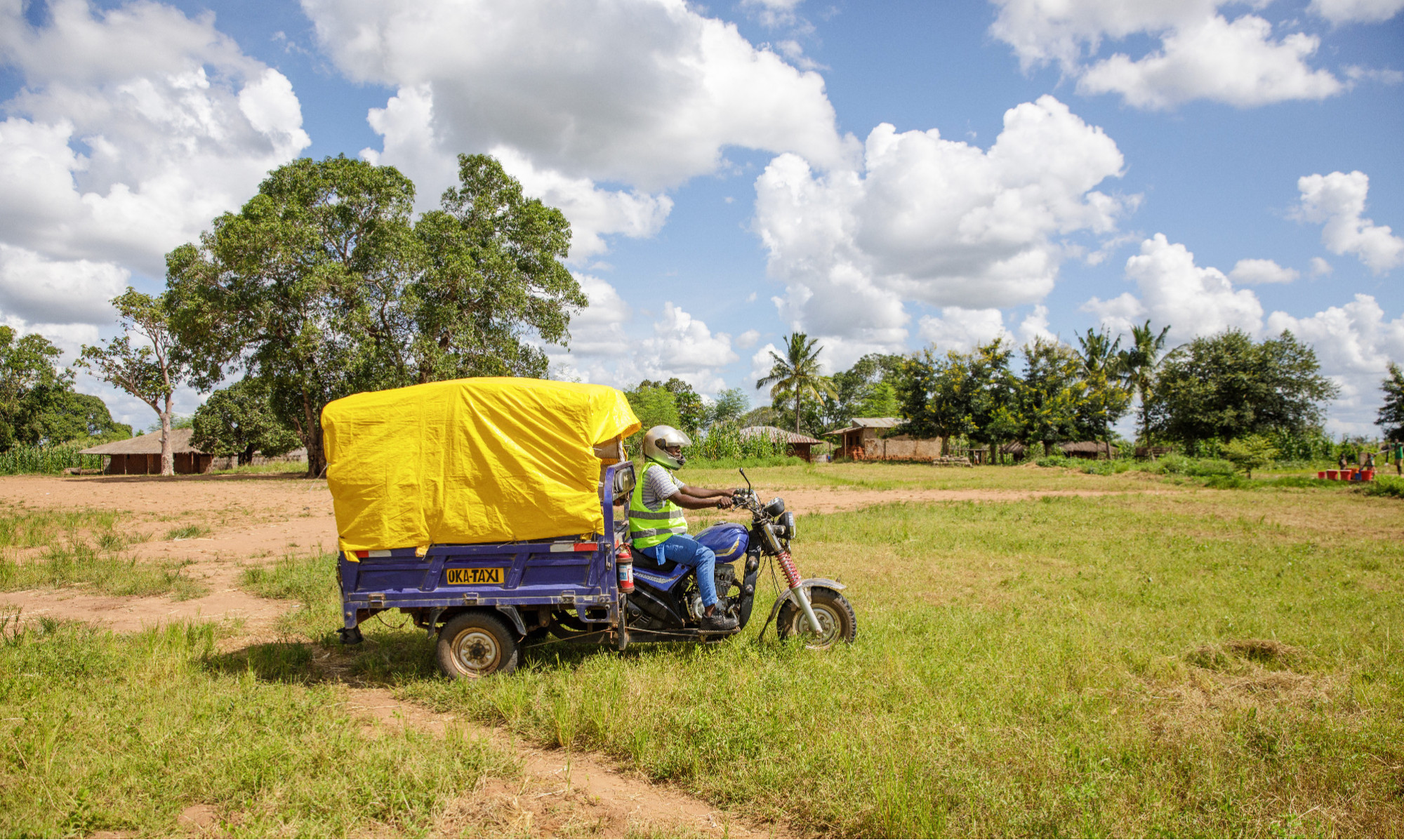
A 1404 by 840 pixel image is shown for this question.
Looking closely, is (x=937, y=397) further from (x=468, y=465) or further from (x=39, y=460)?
(x=39, y=460)

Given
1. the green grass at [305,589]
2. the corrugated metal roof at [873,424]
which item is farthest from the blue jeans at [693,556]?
the corrugated metal roof at [873,424]

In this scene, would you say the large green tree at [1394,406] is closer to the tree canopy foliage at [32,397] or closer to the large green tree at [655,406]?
the large green tree at [655,406]

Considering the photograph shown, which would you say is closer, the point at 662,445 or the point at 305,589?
the point at 662,445

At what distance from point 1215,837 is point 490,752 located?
12.9 ft

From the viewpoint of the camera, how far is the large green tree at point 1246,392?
47.8 metres

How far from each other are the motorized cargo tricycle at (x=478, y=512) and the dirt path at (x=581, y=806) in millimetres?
1267

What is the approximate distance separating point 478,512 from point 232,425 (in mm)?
65237

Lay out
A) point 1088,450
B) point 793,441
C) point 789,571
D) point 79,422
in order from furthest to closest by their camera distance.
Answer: point 79,422
point 1088,450
point 793,441
point 789,571

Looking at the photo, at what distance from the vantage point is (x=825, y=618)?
6.67 metres

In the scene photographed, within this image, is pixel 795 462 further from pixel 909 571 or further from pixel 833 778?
→ pixel 833 778

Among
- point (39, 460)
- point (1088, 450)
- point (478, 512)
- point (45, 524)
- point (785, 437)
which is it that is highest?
point (785, 437)

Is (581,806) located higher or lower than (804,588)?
lower

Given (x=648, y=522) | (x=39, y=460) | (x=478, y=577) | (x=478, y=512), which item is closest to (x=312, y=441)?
(x=478, y=577)

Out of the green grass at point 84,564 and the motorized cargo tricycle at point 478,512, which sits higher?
the motorized cargo tricycle at point 478,512
